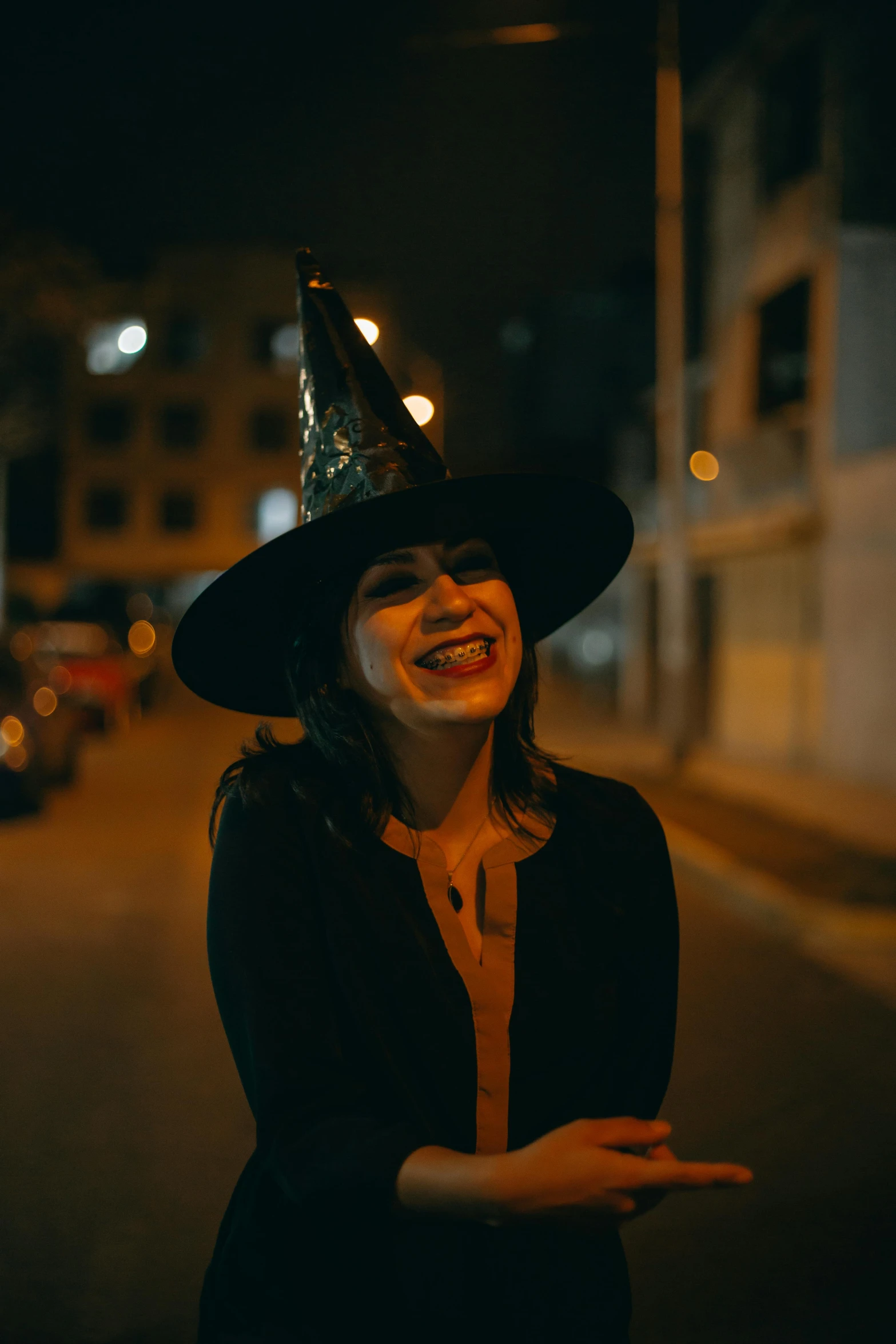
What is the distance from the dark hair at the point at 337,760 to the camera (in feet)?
5.78

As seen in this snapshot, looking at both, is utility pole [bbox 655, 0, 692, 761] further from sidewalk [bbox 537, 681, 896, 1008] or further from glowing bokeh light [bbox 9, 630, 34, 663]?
glowing bokeh light [bbox 9, 630, 34, 663]

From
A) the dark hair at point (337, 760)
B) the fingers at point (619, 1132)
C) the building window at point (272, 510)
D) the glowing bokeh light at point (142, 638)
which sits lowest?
the fingers at point (619, 1132)

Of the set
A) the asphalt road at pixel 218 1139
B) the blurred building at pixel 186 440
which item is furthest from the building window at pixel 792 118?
the blurred building at pixel 186 440

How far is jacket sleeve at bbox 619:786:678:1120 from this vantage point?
1767 mm

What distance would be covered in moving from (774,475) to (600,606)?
67.4ft

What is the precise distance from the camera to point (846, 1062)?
5.06 metres

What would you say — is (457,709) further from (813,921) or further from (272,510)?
(272,510)

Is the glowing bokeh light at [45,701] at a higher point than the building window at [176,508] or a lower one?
lower

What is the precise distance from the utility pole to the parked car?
7.03 metres

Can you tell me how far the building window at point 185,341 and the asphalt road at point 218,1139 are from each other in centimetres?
4633

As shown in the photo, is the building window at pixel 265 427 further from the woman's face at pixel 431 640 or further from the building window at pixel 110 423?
the woman's face at pixel 431 640

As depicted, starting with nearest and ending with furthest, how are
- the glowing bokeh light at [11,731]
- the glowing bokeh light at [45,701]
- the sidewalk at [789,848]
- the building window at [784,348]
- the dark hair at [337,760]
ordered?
the dark hair at [337,760], the sidewalk at [789,848], the glowing bokeh light at [11,731], the glowing bokeh light at [45,701], the building window at [784,348]

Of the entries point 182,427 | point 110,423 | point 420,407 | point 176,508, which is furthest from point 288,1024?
point 110,423

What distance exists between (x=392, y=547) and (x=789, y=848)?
28.5ft
